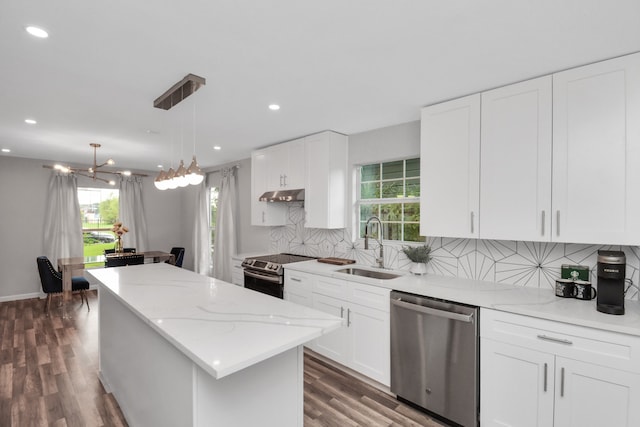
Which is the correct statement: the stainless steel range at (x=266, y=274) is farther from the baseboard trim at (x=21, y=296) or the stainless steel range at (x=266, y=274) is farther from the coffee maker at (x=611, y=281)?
the baseboard trim at (x=21, y=296)

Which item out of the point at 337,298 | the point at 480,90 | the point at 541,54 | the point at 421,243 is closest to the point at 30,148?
the point at 337,298

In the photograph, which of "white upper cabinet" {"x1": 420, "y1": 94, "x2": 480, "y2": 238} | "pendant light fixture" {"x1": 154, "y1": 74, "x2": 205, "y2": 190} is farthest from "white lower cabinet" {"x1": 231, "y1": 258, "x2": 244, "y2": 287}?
"white upper cabinet" {"x1": 420, "y1": 94, "x2": 480, "y2": 238}

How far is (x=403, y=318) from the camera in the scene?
2.47 m

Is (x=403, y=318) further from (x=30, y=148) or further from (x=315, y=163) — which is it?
(x=30, y=148)

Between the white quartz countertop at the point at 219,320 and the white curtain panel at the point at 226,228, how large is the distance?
3012mm

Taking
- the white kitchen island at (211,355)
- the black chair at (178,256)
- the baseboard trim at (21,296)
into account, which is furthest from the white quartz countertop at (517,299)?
the baseboard trim at (21,296)

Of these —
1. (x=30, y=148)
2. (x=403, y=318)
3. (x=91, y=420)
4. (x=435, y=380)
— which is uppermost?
(x=30, y=148)

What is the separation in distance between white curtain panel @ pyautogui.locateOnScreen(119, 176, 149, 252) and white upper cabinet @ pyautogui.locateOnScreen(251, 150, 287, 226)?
3637mm

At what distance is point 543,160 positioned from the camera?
211cm

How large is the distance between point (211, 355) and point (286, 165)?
3.03m

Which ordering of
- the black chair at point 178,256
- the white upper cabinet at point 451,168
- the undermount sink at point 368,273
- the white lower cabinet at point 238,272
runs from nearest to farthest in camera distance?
1. the white upper cabinet at point 451,168
2. the undermount sink at point 368,273
3. the white lower cabinet at point 238,272
4. the black chair at point 178,256

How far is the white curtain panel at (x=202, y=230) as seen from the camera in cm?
651

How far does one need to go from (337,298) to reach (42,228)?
5.90m

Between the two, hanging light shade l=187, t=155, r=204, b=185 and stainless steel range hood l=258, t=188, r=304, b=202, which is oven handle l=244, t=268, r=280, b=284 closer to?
stainless steel range hood l=258, t=188, r=304, b=202
